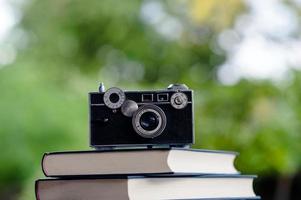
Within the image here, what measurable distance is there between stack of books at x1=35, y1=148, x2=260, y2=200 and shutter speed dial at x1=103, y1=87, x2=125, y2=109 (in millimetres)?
52

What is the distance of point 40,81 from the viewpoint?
2.46 m

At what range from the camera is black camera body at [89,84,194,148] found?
1.93 ft

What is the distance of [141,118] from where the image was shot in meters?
0.59

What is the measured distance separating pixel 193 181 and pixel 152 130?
6 cm

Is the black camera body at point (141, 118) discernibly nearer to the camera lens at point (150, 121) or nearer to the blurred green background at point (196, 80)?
the camera lens at point (150, 121)

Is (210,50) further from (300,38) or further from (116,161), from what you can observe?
(116,161)

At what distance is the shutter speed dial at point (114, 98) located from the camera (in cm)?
59

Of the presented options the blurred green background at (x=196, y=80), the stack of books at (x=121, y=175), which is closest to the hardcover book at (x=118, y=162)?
the stack of books at (x=121, y=175)

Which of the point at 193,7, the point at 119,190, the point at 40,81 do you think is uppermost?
the point at 193,7

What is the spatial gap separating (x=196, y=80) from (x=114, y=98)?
1.89 m

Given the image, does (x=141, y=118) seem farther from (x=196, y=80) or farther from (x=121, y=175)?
(x=196, y=80)

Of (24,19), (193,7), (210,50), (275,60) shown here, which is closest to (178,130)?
(275,60)


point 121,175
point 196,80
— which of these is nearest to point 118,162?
point 121,175

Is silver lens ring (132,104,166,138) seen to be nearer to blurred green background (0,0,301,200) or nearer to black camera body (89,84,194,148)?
black camera body (89,84,194,148)
